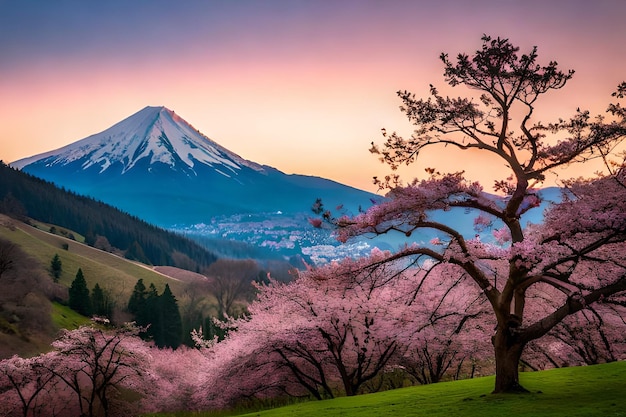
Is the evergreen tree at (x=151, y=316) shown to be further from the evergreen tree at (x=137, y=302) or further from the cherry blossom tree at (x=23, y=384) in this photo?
the cherry blossom tree at (x=23, y=384)

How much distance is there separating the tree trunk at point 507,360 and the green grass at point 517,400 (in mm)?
548

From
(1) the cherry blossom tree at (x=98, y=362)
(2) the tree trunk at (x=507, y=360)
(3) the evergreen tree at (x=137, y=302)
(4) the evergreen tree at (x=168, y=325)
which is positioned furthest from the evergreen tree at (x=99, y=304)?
(2) the tree trunk at (x=507, y=360)

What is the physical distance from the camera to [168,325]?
100625 millimetres

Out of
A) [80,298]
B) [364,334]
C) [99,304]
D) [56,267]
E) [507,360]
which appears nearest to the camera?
[507,360]

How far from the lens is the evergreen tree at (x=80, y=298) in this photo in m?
107

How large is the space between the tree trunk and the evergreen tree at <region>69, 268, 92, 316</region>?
10035 centimetres

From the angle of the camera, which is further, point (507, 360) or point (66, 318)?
point (66, 318)

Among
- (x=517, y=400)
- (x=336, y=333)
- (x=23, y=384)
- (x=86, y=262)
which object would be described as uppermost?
(x=86, y=262)

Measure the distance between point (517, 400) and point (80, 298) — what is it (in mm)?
102941

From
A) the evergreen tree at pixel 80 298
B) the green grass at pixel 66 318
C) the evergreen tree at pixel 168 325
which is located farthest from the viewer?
the evergreen tree at pixel 80 298

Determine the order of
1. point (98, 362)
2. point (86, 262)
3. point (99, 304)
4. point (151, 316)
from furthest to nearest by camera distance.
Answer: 1. point (86, 262)
2. point (99, 304)
3. point (151, 316)
4. point (98, 362)

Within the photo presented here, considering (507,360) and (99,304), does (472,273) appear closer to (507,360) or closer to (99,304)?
(507,360)

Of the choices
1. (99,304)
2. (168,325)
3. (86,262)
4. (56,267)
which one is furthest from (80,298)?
(86,262)

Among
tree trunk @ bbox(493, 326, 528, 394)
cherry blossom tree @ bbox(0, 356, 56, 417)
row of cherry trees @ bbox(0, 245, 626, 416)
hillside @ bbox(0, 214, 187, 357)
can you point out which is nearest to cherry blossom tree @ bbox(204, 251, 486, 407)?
row of cherry trees @ bbox(0, 245, 626, 416)
